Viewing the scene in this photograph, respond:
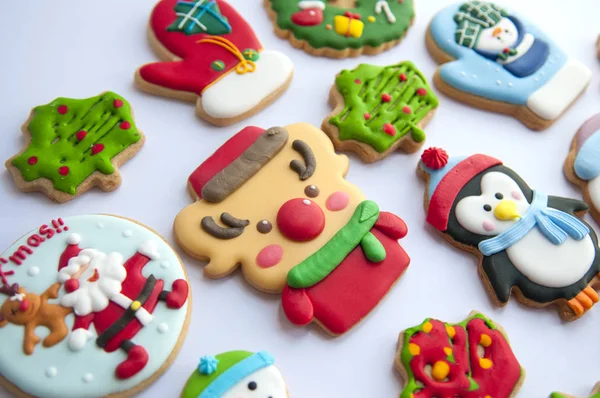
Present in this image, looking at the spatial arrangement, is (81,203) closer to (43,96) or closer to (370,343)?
(43,96)

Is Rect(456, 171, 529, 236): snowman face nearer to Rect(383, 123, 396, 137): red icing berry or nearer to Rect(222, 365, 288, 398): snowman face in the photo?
Rect(383, 123, 396, 137): red icing berry

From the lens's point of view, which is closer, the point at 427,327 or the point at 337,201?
the point at 427,327

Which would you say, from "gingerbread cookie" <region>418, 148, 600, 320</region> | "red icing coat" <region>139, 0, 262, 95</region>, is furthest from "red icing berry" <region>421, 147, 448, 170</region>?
"red icing coat" <region>139, 0, 262, 95</region>

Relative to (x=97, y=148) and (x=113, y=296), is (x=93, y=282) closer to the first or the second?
(x=113, y=296)

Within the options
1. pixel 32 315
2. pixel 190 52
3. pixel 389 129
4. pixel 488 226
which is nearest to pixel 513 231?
pixel 488 226

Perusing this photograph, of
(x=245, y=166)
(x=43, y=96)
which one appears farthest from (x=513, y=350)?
(x=43, y=96)

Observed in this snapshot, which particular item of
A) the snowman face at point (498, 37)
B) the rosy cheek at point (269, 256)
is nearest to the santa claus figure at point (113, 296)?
the rosy cheek at point (269, 256)
